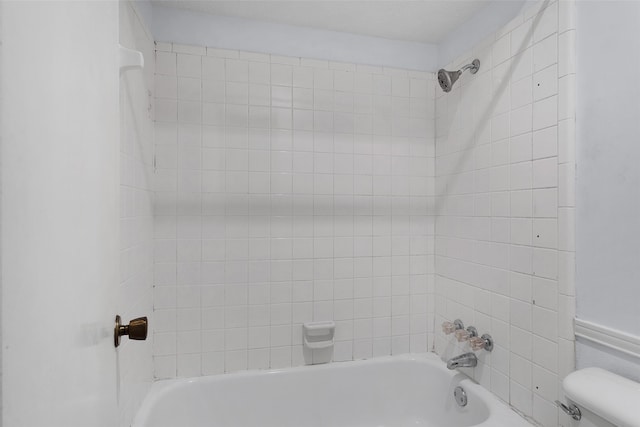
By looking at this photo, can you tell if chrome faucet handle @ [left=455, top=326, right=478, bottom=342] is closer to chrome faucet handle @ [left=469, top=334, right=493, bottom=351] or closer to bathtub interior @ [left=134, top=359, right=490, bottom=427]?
chrome faucet handle @ [left=469, top=334, right=493, bottom=351]

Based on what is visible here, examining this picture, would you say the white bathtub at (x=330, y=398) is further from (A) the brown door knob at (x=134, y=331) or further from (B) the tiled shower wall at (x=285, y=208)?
(A) the brown door knob at (x=134, y=331)

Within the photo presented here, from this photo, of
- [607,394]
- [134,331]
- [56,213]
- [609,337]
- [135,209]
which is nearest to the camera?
[56,213]

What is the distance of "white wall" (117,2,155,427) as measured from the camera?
1256 mm

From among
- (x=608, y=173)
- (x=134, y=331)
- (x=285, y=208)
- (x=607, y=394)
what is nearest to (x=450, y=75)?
(x=608, y=173)

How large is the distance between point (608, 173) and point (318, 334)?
142cm

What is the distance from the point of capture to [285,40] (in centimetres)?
187

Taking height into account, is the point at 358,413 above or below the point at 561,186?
below

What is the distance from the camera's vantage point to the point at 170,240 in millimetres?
1720

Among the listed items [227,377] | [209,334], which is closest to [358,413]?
[227,377]

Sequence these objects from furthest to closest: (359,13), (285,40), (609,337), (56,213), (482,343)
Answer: (285,40) < (359,13) < (482,343) < (609,337) < (56,213)

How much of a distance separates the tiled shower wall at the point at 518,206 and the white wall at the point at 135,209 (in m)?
1.53

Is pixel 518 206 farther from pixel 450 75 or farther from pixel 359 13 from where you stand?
pixel 359 13

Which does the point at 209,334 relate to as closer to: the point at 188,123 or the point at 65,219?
the point at 188,123

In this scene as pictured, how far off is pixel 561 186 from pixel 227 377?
1.71 metres
